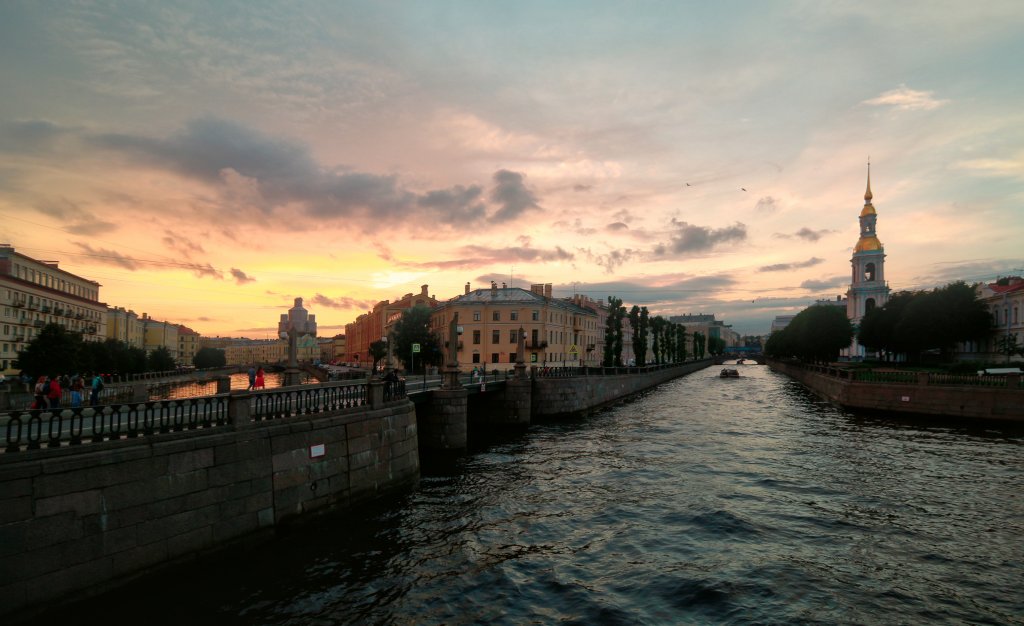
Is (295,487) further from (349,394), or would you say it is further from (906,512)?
(906,512)

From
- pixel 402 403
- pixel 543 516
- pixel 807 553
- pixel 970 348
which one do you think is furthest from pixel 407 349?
pixel 970 348

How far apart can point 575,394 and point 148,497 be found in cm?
Result: 3724

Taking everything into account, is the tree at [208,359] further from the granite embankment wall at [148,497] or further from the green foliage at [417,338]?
the granite embankment wall at [148,497]

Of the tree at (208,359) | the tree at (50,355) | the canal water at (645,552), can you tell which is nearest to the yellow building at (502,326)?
the tree at (50,355)

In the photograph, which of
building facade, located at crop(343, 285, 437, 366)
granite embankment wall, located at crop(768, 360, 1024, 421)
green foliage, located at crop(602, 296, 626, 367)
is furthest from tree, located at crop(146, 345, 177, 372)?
granite embankment wall, located at crop(768, 360, 1024, 421)

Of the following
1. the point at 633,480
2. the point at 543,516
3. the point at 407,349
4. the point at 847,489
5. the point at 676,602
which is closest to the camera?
the point at 676,602

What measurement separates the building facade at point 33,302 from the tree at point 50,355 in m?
9.25

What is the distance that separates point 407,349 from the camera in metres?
74.6

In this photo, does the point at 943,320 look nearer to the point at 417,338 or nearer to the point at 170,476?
the point at 417,338

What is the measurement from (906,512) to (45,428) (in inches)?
961

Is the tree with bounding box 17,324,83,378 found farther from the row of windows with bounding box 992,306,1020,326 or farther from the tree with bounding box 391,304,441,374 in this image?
the row of windows with bounding box 992,306,1020,326

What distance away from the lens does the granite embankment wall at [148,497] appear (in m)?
9.45

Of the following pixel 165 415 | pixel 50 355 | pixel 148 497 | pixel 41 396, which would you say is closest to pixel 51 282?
pixel 50 355

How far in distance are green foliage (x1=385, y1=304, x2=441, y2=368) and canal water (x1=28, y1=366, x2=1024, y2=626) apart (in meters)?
49.7
